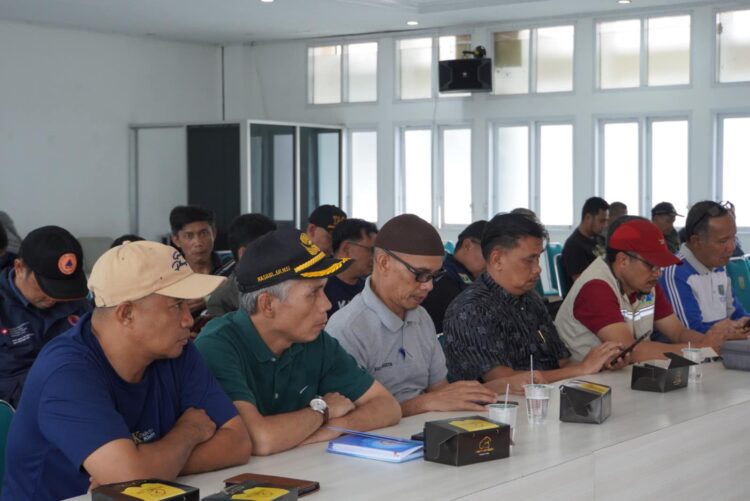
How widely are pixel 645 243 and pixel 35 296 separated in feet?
7.85

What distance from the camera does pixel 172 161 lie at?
14930 millimetres

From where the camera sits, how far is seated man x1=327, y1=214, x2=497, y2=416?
346 cm

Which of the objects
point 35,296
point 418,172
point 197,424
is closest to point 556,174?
point 418,172

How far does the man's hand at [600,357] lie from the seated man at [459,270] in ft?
4.92

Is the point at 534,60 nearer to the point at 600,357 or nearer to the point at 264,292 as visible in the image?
the point at 600,357

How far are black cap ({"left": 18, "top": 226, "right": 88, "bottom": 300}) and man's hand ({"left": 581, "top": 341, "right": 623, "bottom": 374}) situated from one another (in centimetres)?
192

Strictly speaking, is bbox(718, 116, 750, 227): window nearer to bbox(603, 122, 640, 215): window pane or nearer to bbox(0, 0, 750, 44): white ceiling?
bbox(603, 122, 640, 215): window pane

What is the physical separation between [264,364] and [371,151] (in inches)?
469

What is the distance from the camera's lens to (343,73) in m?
14.8

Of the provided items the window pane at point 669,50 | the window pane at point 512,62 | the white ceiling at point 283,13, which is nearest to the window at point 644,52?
the window pane at point 669,50

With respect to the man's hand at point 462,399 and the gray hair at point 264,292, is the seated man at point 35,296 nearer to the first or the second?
the gray hair at point 264,292

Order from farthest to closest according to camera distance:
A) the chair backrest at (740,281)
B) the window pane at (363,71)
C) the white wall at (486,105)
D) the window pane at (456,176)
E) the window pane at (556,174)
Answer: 1. the window pane at (363,71)
2. the window pane at (456,176)
3. the window pane at (556,174)
4. the white wall at (486,105)
5. the chair backrest at (740,281)

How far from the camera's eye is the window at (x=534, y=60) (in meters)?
13.0

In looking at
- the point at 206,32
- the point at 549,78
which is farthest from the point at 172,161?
the point at 549,78
